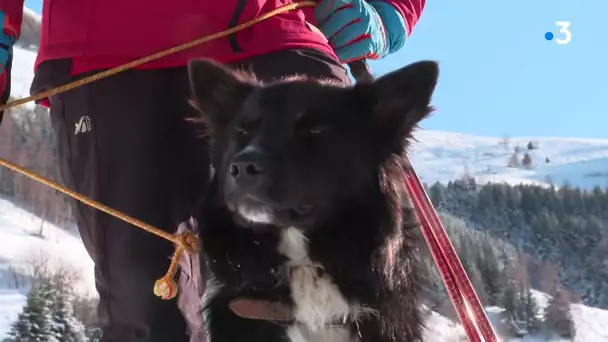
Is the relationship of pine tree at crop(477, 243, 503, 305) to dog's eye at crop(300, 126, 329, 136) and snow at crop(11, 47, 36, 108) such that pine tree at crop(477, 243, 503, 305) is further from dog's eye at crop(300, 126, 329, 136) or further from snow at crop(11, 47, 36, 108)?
dog's eye at crop(300, 126, 329, 136)

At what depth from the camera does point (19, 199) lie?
3158 centimetres

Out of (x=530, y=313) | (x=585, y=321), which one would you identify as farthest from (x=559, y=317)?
(x=530, y=313)

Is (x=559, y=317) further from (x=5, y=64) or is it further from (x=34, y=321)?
(x=5, y=64)

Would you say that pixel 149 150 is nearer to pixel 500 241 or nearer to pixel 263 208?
pixel 263 208

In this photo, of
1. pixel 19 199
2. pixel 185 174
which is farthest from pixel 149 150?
pixel 19 199

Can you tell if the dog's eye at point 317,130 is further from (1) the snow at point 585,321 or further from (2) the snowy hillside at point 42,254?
(1) the snow at point 585,321

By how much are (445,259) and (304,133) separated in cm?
74

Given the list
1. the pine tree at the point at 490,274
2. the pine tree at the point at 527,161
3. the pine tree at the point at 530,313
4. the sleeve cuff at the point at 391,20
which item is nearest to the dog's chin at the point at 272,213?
the sleeve cuff at the point at 391,20

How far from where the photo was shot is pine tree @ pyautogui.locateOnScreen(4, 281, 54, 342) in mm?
18625

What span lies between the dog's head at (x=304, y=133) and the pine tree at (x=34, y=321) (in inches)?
711

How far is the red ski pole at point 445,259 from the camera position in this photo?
2.37 meters

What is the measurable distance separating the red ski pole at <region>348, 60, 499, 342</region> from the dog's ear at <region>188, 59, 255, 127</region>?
16.4 inches

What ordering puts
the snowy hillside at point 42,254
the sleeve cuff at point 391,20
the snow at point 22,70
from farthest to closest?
the snowy hillside at point 42,254 → the snow at point 22,70 → the sleeve cuff at point 391,20

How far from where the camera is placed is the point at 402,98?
2.18m
